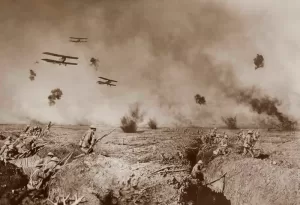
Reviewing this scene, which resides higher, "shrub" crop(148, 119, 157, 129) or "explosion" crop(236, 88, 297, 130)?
"explosion" crop(236, 88, 297, 130)

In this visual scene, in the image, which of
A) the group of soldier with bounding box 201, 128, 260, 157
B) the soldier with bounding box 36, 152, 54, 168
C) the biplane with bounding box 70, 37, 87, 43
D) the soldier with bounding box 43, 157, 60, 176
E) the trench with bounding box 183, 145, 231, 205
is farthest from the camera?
the biplane with bounding box 70, 37, 87, 43

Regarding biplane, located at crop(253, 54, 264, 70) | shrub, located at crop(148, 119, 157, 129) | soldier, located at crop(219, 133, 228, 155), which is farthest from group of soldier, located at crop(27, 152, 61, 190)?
biplane, located at crop(253, 54, 264, 70)

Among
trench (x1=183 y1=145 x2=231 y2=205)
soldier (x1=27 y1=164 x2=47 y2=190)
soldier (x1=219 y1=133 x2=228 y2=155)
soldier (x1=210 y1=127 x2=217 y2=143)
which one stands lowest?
trench (x1=183 y1=145 x2=231 y2=205)

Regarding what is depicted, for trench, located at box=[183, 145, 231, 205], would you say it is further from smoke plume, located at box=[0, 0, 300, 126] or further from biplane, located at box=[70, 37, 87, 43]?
biplane, located at box=[70, 37, 87, 43]

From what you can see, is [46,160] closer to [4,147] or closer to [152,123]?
[4,147]

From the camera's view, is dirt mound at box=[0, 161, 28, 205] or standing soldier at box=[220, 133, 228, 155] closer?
dirt mound at box=[0, 161, 28, 205]

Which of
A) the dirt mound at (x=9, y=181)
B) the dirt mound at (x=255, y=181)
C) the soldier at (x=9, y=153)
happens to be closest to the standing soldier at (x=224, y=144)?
the dirt mound at (x=255, y=181)

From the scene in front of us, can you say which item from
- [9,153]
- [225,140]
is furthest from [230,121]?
[9,153]
